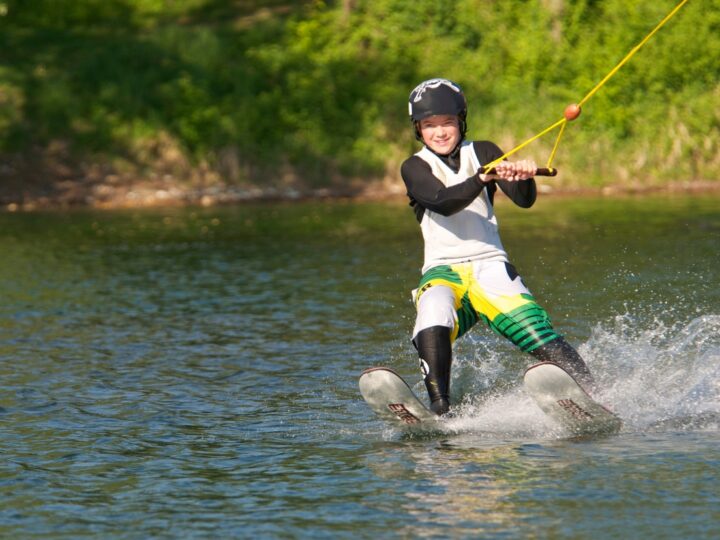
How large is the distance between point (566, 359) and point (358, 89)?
87.9ft

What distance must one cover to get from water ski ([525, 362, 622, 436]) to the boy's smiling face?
1606 millimetres

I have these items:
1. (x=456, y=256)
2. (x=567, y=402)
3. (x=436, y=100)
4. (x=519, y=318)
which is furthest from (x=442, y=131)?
(x=567, y=402)

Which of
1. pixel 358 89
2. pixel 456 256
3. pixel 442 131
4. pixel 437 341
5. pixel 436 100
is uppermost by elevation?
pixel 358 89

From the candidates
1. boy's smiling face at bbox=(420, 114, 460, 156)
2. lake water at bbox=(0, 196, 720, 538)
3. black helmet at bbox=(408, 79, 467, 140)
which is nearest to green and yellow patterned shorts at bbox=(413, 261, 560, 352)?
lake water at bbox=(0, 196, 720, 538)

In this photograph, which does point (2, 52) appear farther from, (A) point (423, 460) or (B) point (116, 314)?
(A) point (423, 460)

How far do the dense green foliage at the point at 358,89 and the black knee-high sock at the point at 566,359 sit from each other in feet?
72.2

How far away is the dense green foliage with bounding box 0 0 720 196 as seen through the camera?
3191 cm

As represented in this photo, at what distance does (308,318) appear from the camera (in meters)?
14.3

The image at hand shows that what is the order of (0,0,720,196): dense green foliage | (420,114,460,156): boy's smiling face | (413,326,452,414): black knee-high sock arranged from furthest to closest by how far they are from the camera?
(0,0,720,196): dense green foliage → (420,114,460,156): boy's smiling face → (413,326,452,414): black knee-high sock

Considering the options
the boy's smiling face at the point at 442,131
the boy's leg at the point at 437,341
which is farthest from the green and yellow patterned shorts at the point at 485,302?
the boy's smiling face at the point at 442,131

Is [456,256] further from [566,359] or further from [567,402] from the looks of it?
[567,402]

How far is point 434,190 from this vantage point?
28.1 feet

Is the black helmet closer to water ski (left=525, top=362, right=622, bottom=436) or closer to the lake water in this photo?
water ski (left=525, top=362, right=622, bottom=436)

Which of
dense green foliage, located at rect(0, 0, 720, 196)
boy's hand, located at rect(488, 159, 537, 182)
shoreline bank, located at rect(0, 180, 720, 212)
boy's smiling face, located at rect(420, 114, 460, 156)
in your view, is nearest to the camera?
boy's hand, located at rect(488, 159, 537, 182)
